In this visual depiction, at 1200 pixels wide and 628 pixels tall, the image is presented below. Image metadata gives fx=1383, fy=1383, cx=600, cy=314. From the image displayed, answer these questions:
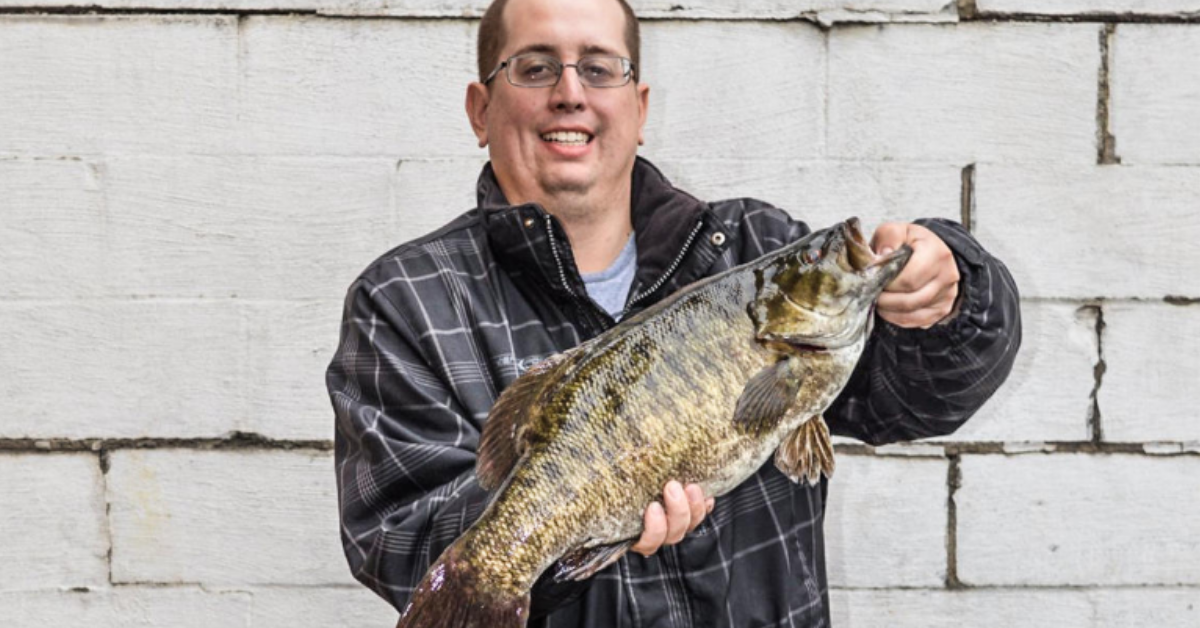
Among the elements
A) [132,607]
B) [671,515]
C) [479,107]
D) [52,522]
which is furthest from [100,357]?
[671,515]

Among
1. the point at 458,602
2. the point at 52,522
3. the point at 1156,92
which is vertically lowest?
the point at 52,522

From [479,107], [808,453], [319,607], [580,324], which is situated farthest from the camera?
[319,607]

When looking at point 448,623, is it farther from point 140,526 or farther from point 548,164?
point 140,526

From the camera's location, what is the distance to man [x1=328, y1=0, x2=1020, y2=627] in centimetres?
250

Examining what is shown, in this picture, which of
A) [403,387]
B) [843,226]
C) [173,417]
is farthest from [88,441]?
[843,226]

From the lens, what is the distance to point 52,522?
4316mm

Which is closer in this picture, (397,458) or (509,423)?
(509,423)

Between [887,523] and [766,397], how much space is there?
7.40ft

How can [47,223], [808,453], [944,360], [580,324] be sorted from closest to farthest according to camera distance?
[808,453]
[944,360]
[580,324]
[47,223]

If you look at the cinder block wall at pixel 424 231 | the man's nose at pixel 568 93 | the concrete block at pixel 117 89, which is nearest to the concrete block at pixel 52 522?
the cinder block wall at pixel 424 231

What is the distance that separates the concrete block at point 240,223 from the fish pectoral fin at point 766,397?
7.37ft

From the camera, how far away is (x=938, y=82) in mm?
Result: 4336

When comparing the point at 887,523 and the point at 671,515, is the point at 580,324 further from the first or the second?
the point at 887,523

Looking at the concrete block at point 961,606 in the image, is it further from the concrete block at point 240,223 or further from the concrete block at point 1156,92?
the concrete block at point 240,223
